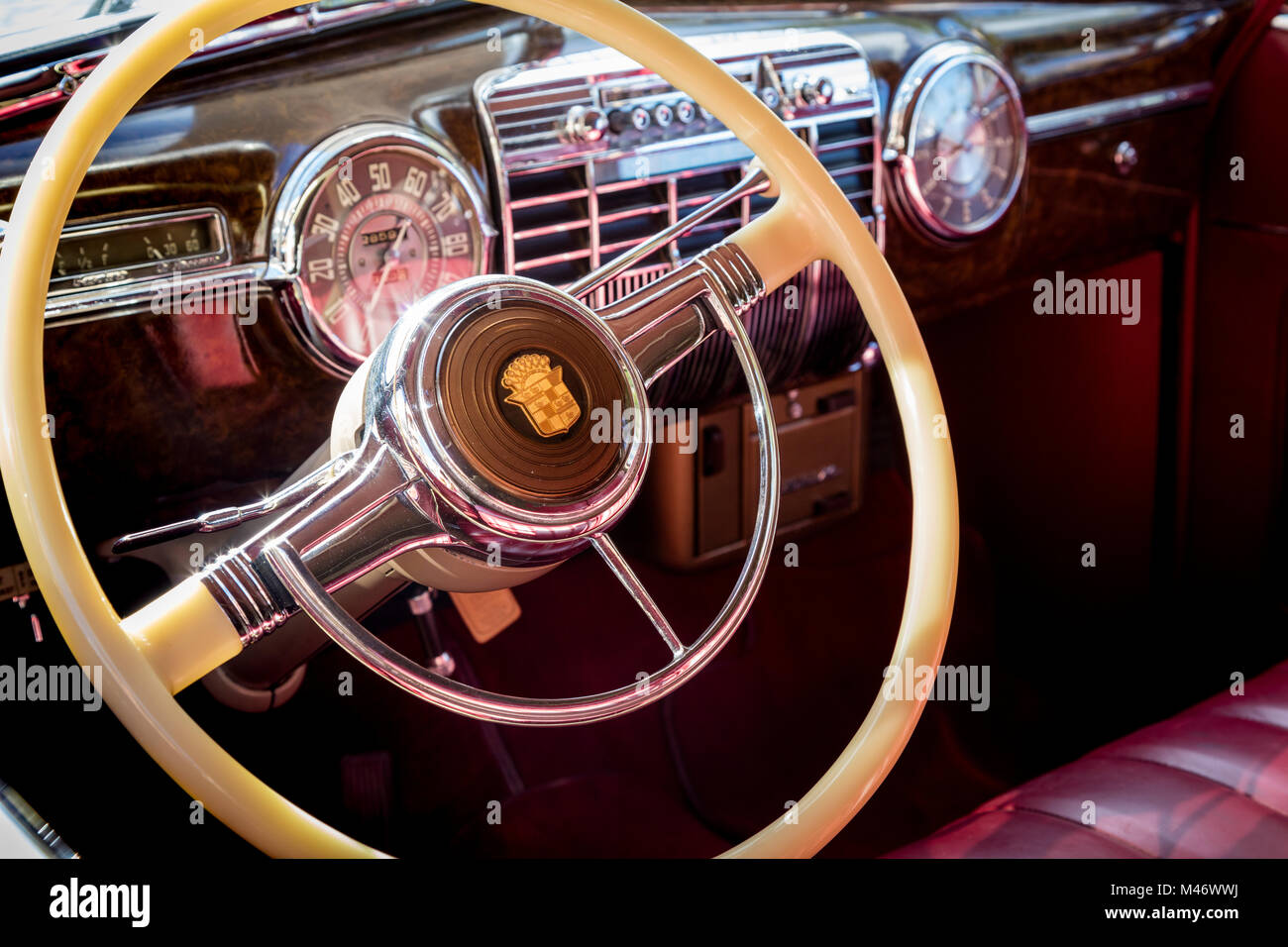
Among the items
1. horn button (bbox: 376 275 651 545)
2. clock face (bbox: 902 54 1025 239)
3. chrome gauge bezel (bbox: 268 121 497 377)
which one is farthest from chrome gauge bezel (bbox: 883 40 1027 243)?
horn button (bbox: 376 275 651 545)

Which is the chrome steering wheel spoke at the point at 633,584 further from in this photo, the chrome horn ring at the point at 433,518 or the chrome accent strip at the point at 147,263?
the chrome accent strip at the point at 147,263

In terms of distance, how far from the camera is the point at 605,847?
67.7 inches

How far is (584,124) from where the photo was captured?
1.29 meters

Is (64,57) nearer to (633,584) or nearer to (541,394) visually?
(541,394)

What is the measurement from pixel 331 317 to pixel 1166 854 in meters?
0.97

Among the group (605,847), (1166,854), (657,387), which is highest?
(657,387)

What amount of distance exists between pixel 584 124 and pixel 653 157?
0.34 feet

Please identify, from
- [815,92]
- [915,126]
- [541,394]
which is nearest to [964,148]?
[915,126]

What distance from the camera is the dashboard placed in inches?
43.3

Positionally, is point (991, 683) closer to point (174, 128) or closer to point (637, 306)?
point (637, 306)

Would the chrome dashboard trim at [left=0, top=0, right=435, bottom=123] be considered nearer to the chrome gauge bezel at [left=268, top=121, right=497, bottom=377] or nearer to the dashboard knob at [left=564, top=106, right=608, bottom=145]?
the chrome gauge bezel at [left=268, top=121, right=497, bottom=377]

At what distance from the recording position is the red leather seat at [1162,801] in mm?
1093

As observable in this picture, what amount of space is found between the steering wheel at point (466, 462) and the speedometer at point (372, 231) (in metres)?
0.34
